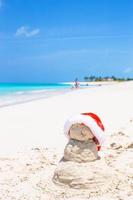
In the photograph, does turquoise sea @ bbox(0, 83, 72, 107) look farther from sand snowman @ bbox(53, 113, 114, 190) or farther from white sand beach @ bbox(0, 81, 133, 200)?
sand snowman @ bbox(53, 113, 114, 190)

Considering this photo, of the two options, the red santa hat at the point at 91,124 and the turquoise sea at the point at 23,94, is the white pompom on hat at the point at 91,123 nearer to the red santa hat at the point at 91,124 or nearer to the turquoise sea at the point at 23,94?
the red santa hat at the point at 91,124

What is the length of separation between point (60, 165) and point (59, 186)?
0.23m

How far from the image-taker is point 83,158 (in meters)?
4.60

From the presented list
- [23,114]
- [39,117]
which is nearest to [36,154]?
[39,117]

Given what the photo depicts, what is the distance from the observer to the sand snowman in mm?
4477

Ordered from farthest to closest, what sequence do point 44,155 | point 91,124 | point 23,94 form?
1. point 23,94
2. point 44,155
3. point 91,124

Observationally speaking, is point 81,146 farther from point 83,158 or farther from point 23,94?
point 23,94

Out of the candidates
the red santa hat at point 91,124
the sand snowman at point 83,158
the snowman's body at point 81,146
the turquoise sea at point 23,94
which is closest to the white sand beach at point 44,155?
the sand snowman at point 83,158

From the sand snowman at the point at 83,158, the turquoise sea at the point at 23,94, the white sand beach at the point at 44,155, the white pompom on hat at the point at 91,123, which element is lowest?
the turquoise sea at the point at 23,94

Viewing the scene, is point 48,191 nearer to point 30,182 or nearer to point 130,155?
point 30,182

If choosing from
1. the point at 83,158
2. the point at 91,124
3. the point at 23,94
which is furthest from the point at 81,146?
the point at 23,94

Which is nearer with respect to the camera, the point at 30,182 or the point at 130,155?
the point at 30,182

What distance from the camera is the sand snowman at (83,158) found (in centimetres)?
448

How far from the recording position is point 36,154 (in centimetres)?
643
